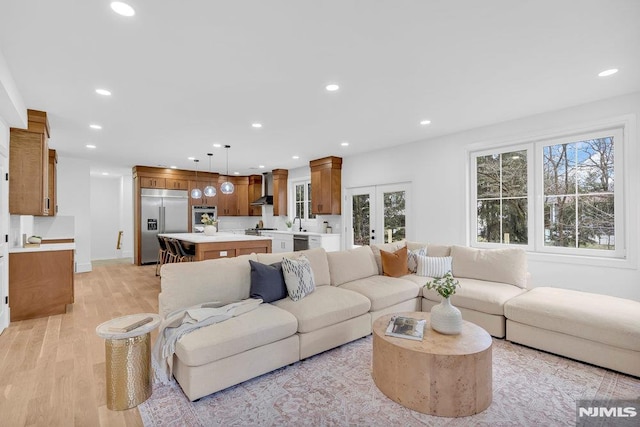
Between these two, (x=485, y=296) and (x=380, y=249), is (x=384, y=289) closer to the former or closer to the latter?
(x=380, y=249)

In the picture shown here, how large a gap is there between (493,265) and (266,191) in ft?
21.8

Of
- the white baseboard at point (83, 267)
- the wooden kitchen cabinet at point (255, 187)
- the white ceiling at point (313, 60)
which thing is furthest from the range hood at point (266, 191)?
the white ceiling at point (313, 60)

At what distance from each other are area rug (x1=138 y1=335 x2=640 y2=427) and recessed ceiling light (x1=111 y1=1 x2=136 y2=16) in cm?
256

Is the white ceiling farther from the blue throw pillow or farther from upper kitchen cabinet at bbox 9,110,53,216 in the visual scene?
the blue throw pillow

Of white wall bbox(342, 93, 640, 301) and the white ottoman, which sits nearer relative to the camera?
the white ottoman

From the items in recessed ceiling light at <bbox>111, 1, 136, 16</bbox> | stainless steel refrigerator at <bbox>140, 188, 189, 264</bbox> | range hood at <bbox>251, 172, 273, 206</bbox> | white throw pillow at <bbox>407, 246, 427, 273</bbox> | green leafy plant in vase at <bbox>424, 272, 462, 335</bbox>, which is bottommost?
green leafy plant in vase at <bbox>424, 272, 462, 335</bbox>

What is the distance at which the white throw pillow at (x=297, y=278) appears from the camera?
9.76ft

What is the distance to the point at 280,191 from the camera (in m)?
8.46

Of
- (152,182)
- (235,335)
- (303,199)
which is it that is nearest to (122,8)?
(235,335)

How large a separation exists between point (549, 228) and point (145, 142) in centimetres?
634

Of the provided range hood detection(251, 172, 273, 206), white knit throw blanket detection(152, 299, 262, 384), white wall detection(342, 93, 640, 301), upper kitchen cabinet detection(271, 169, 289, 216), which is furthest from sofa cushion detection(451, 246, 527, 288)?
range hood detection(251, 172, 273, 206)

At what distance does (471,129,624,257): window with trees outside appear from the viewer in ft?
11.9

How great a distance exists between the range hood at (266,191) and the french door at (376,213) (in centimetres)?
284

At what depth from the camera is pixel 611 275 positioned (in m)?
3.52
